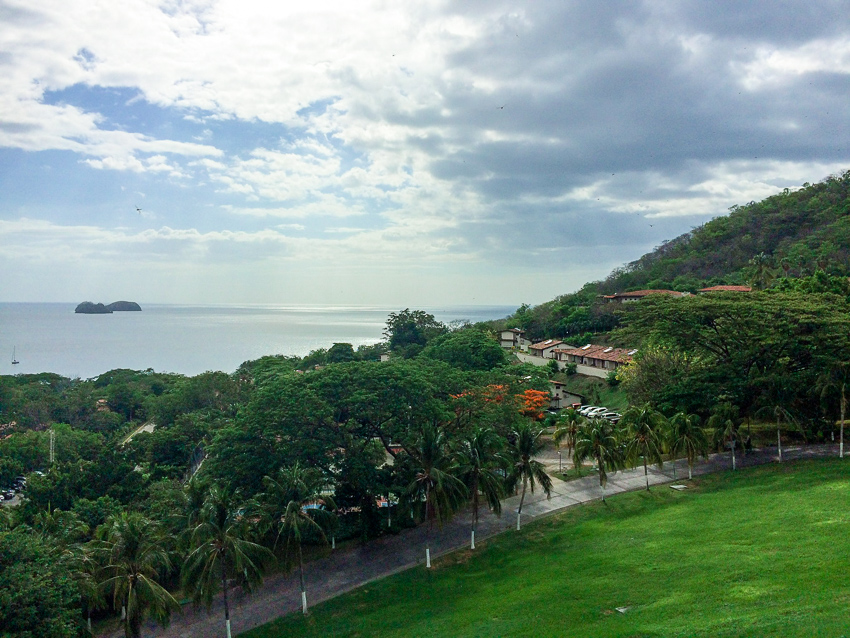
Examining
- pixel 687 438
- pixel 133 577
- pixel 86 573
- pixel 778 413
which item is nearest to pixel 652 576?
pixel 687 438

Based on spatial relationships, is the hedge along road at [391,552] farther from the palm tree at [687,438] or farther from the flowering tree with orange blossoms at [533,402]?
the flowering tree with orange blossoms at [533,402]

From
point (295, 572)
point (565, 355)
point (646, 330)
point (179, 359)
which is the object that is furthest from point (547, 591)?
point (179, 359)

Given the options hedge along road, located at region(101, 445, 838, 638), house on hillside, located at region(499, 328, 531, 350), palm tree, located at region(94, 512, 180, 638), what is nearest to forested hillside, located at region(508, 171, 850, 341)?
house on hillside, located at region(499, 328, 531, 350)

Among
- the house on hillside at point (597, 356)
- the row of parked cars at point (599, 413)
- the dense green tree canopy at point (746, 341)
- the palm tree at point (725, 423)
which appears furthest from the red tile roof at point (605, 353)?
the palm tree at point (725, 423)

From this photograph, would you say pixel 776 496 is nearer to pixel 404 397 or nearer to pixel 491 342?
pixel 404 397

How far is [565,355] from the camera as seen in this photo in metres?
64.3

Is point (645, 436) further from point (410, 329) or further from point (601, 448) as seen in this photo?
point (410, 329)

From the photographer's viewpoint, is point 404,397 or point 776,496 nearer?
point 776,496

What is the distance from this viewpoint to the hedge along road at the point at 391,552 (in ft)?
71.9

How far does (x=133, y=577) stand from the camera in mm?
19125

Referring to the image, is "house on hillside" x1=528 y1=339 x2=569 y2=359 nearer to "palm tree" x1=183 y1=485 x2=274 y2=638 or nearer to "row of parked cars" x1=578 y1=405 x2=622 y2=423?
"row of parked cars" x1=578 y1=405 x2=622 y2=423

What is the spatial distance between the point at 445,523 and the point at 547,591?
9237 mm

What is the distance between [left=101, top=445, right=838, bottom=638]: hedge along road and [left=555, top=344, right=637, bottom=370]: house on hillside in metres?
22.2

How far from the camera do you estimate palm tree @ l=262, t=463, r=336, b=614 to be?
21594 mm
